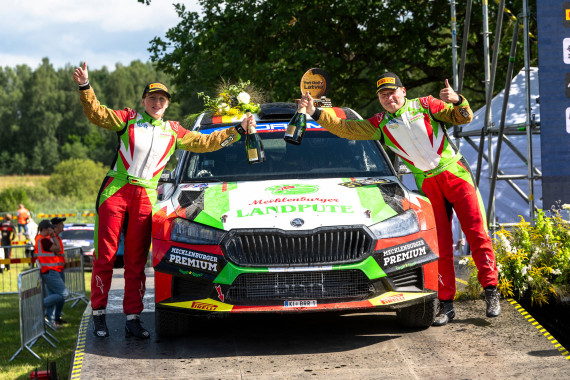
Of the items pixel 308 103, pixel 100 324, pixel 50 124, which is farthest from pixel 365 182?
pixel 50 124

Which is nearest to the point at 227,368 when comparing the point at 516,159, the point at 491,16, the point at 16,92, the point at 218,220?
the point at 218,220

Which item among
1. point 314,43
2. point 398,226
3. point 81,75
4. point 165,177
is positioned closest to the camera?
point 398,226

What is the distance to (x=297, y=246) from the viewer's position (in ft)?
16.3

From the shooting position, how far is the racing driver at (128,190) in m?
5.60

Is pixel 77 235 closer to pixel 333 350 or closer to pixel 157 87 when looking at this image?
pixel 157 87

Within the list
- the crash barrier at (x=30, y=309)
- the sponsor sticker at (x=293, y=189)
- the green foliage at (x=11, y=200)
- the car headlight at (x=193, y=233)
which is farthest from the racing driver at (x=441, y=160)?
the green foliage at (x=11, y=200)

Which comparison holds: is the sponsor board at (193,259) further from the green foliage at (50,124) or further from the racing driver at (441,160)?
the green foliage at (50,124)

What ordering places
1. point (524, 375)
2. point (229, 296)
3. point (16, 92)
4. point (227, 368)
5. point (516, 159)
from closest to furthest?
point (524, 375) < point (227, 368) < point (229, 296) < point (516, 159) < point (16, 92)

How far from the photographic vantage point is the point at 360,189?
5.51 meters

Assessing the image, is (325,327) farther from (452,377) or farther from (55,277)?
(55,277)

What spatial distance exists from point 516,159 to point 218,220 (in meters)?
10.1

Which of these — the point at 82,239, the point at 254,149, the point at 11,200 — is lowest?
the point at 11,200

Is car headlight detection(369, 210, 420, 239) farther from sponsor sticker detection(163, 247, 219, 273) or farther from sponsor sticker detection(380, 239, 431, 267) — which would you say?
sponsor sticker detection(163, 247, 219, 273)

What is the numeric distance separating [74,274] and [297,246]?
8991mm
